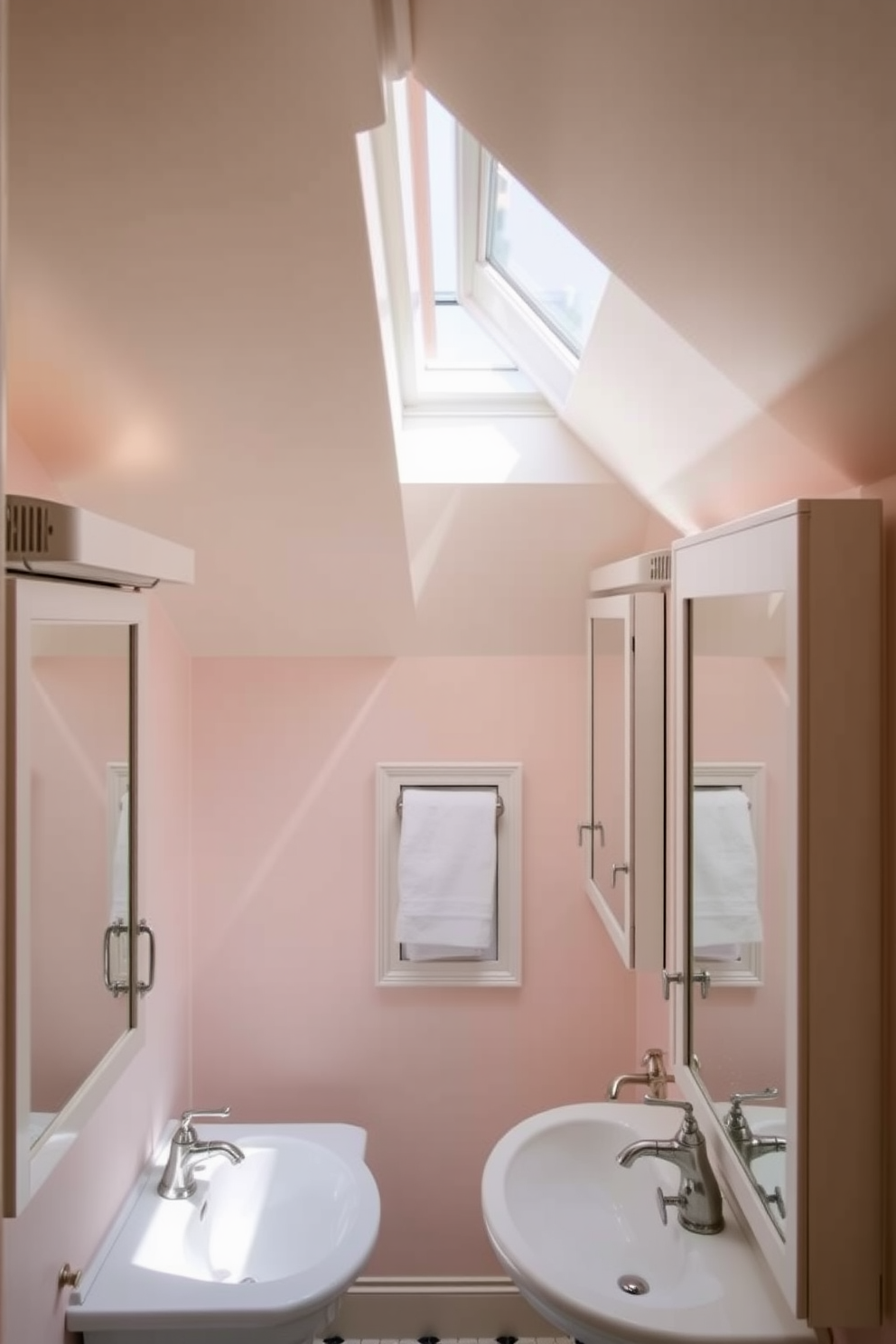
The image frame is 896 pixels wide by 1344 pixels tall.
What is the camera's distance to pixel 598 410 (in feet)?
7.38

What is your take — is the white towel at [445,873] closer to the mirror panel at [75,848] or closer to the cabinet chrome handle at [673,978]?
the cabinet chrome handle at [673,978]

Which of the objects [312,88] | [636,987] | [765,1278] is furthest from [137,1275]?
[312,88]

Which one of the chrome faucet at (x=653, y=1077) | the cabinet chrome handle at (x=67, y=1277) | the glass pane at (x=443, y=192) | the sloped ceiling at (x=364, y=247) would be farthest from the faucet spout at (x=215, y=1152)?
the glass pane at (x=443, y=192)

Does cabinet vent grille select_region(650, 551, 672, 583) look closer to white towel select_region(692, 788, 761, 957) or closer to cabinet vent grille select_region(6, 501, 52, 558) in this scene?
white towel select_region(692, 788, 761, 957)

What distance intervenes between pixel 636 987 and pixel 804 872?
73.4 inches

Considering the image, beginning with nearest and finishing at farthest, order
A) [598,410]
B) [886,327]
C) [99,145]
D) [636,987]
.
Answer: [886,327] → [99,145] → [598,410] → [636,987]

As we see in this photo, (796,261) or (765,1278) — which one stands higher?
(796,261)

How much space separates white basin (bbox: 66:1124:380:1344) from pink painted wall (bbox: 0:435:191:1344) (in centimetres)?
7

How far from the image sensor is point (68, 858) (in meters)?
1.51

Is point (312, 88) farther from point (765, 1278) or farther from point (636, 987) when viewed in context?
point (636, 987)

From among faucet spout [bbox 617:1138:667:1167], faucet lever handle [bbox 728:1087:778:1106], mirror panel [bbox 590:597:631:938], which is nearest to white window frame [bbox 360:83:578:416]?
mirror panel [bbox 590:597:631:938]

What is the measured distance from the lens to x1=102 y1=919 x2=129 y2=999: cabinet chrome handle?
5.45 ft

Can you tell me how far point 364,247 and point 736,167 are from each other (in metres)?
0.75

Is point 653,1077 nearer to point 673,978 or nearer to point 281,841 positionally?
point 673,978
